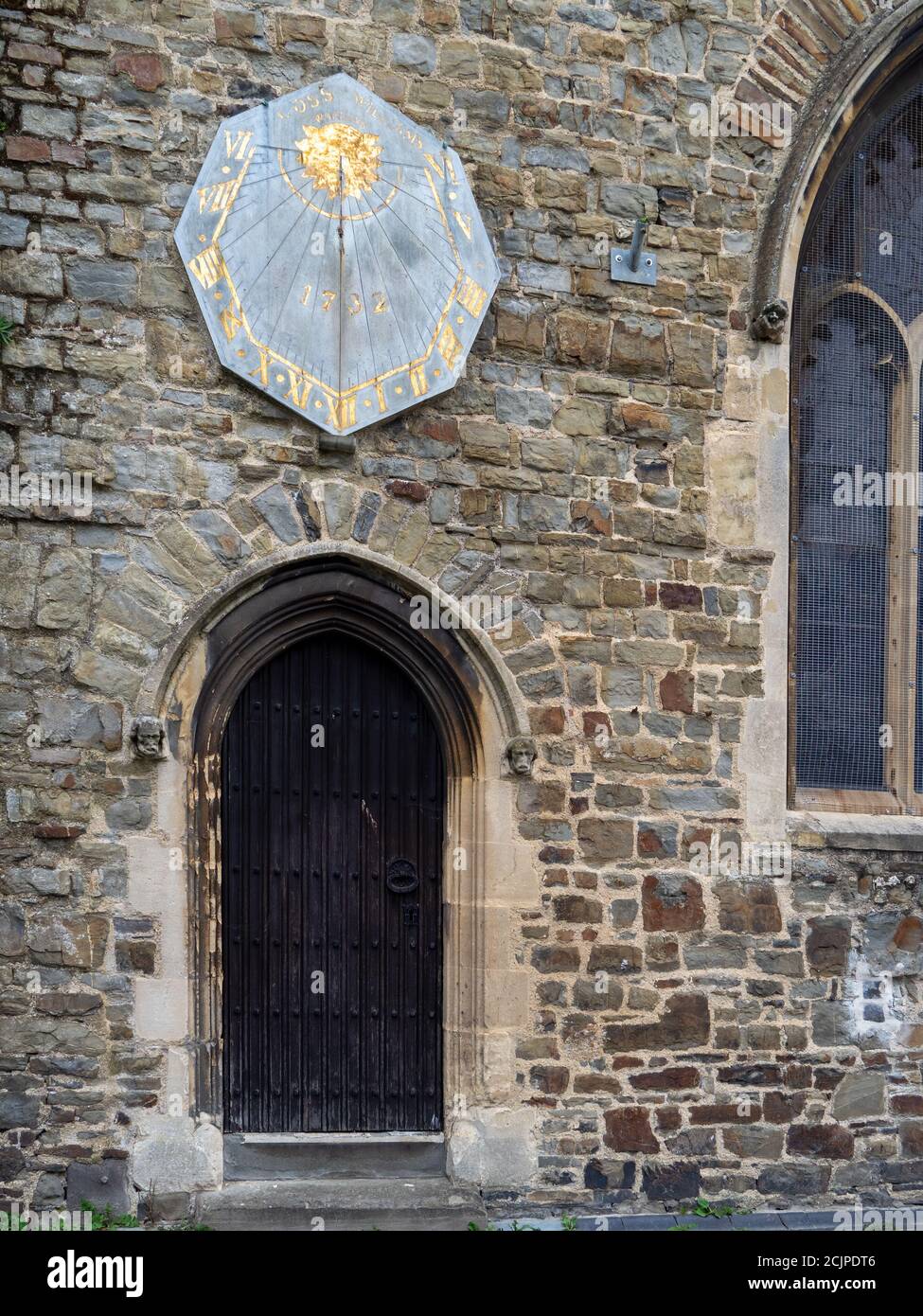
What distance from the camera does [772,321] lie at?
294 inches

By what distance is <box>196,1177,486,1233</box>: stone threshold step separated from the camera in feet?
21.1

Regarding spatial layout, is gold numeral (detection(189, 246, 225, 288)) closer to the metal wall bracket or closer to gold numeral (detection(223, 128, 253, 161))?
gold numeral (detection(223, 128, 253, 161))

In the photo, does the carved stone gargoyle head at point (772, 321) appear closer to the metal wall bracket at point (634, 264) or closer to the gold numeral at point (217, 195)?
the metal wall bracket at point (634, 264)

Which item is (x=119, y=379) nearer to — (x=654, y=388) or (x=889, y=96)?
(x=654, y=388)

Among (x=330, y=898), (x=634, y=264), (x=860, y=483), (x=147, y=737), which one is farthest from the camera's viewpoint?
(x=860, y=483)

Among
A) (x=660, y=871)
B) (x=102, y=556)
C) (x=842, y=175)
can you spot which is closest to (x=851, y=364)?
(x=842, y=175)

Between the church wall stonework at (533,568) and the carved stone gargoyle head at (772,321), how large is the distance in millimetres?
64

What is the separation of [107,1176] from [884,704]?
4397mm

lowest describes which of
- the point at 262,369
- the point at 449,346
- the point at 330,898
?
the point at 330,898

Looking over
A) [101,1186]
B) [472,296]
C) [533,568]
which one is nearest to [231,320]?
[472,296]

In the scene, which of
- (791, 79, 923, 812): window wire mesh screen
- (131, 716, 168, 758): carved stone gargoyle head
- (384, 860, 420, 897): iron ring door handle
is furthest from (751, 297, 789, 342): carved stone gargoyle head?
(131, 716, 168, 758): carved stone gargoyle head

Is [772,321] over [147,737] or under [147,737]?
over

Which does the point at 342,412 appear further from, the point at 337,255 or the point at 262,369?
the point at 337,255

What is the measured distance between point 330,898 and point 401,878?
0.33 meters
